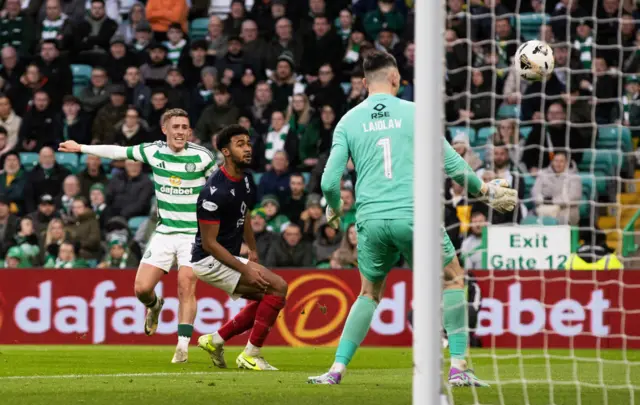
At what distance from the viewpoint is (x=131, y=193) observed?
53.0 ft

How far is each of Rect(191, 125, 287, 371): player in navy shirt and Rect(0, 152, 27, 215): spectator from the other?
308 inches

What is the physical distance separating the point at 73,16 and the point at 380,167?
13022 millimetres

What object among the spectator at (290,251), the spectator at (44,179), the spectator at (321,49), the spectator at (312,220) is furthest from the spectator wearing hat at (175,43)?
the spectator at (290,251)

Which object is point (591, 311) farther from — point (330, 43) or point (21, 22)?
point (21, 22)

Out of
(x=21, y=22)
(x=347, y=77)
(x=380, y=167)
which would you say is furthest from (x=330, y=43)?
(x=380, y=167)

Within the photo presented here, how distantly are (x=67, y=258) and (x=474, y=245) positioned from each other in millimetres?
4984

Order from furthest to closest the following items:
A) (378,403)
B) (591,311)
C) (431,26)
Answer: (591,311), (378,403), (431,26)

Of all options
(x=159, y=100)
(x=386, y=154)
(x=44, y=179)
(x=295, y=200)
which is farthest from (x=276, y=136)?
(x=386, y=154)

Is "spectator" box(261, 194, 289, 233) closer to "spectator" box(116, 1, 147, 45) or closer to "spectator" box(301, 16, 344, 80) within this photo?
"spectator" box(301, 16, 344, 80)

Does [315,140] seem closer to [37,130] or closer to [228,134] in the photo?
[37,130]

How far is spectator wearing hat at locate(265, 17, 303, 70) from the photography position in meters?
17.7

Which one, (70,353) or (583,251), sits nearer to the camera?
(70,353)

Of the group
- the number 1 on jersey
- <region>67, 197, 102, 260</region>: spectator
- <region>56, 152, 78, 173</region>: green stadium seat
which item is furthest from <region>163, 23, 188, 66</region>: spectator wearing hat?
the number 1 on jersey

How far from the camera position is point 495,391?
7035 millimetres
